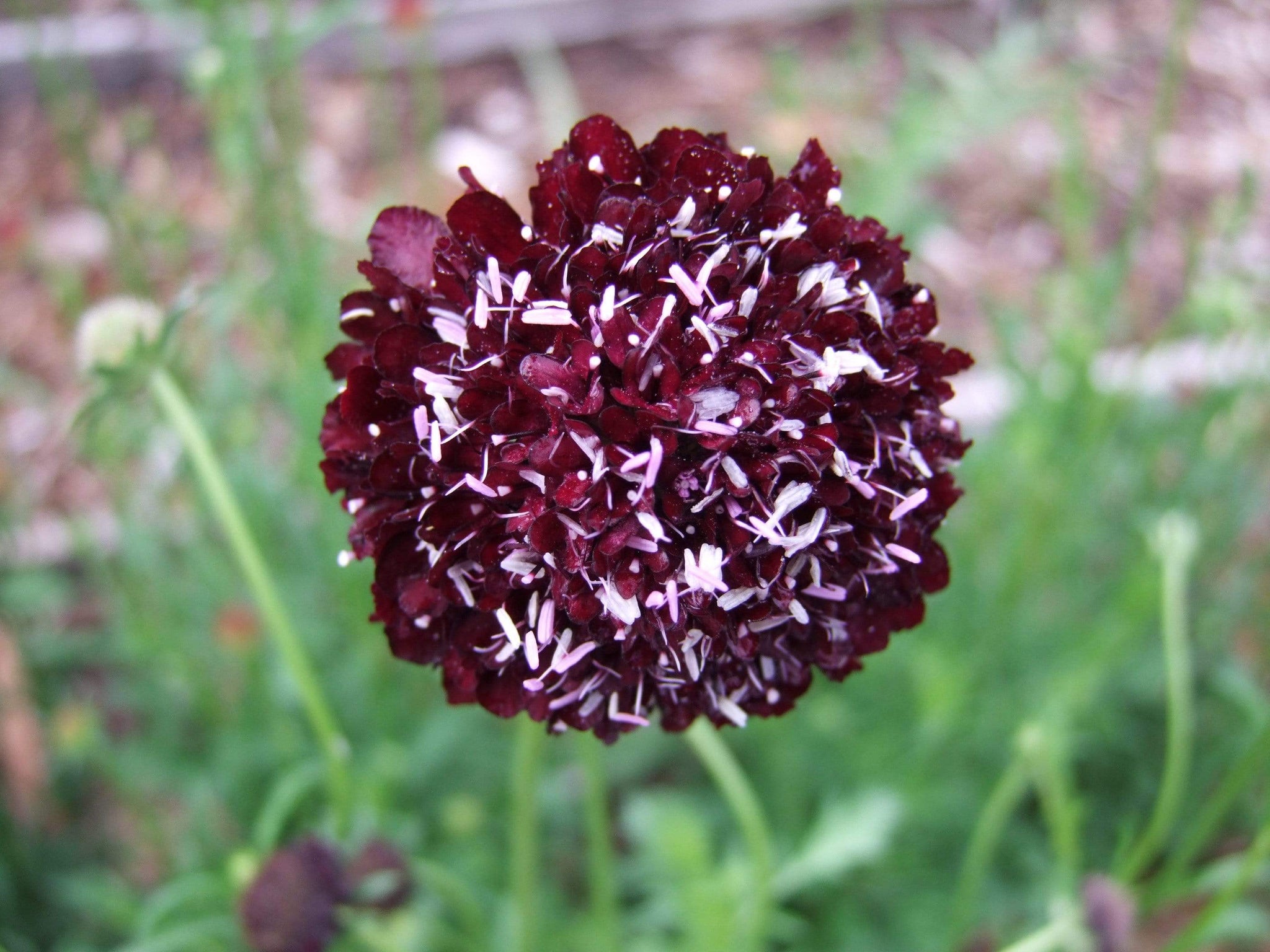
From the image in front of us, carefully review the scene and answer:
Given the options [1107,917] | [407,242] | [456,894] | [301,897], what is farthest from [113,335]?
[1107,917]

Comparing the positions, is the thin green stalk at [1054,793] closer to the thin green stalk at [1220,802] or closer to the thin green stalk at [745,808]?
the thin green stalk at [1220,802]

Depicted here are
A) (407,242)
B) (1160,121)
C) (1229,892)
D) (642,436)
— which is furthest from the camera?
(1160,121)

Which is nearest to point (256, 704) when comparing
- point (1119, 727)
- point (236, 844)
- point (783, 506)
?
point (236, 844)

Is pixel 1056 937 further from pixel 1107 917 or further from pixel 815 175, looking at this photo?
pixel 815 175

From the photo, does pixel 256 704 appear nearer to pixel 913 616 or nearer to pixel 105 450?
pixel 105 450

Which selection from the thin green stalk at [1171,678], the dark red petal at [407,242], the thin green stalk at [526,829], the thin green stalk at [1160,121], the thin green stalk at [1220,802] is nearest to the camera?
the dark red petal at [407,242]

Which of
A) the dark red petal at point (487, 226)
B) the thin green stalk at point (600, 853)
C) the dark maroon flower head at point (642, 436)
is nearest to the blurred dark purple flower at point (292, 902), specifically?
the thin green stalk at point (600, 853)
